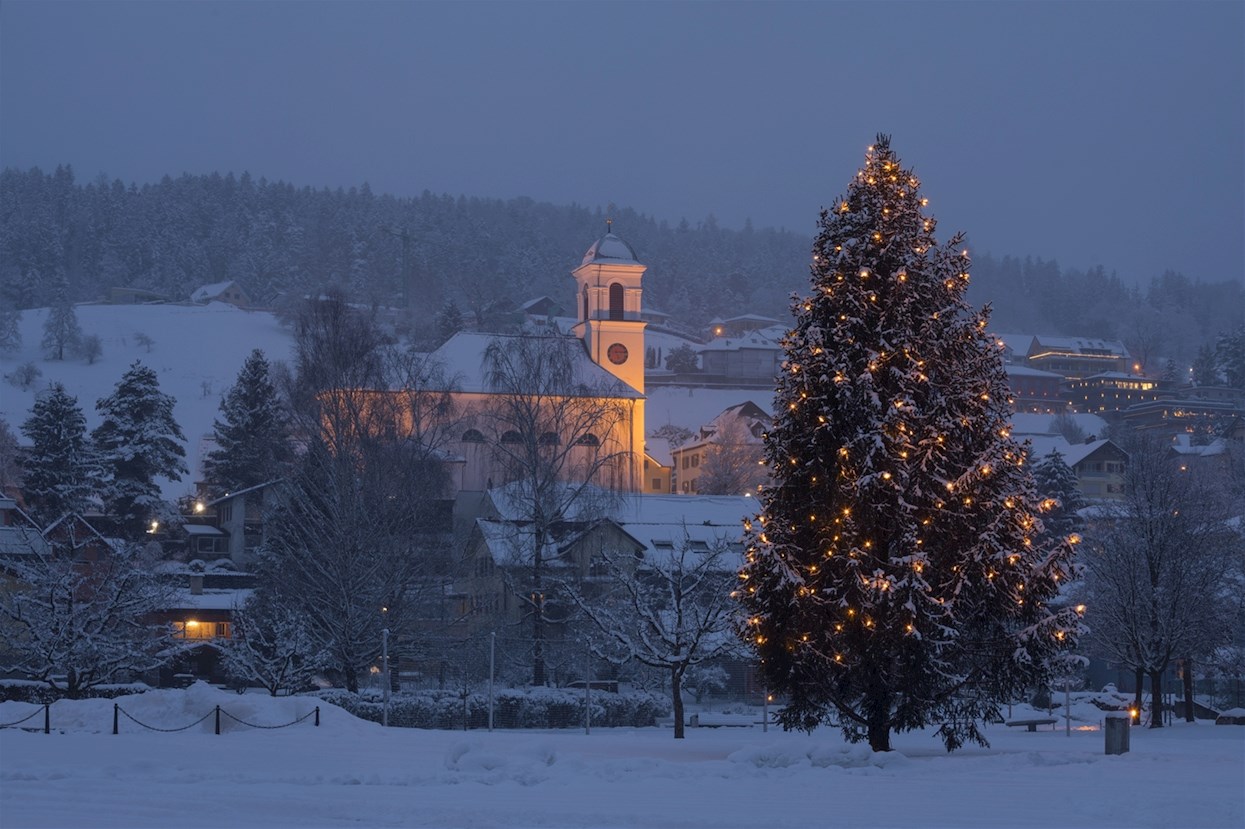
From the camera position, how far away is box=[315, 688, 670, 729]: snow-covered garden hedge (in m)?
33.0

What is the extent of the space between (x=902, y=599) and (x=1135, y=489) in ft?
69.3

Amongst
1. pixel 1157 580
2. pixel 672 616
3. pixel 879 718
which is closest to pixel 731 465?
pixel 672 616

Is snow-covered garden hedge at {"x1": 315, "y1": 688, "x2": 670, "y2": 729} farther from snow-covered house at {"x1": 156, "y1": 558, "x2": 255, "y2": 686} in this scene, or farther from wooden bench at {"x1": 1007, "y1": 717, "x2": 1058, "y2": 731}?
snow-covered house at {"x1": 156, "y1": 558, "x2": 255, "y2": 686}

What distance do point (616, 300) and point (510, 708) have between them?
53.3 metres

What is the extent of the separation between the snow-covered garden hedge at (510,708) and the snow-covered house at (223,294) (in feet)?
521

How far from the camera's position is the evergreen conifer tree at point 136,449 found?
65.2m

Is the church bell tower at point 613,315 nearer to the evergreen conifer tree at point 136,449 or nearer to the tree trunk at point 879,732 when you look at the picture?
the evergreen conifer tree at point 136,449

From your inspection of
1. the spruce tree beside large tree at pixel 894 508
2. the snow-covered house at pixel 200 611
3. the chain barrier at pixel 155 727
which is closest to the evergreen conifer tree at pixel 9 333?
the snow-covered house at pixel 200 611

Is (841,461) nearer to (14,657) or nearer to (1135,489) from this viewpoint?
(1135,489)

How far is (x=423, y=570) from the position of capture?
136ft

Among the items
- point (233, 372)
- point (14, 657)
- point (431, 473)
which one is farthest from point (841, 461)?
point (233, 372)

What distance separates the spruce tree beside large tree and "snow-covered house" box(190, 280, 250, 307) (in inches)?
6813

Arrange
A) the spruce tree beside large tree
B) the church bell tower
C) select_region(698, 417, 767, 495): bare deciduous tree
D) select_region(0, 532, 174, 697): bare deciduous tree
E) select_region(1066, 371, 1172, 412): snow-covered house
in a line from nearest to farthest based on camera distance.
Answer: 1. the spruce tree beside large tree
2. select_region(0, 532, 174, 697): bare deciduous tree
3. the church bell tower
4. select_region(698, 417, 767, 495): bare deciduous tree
5. select_region(1066, 371, 1172, 412): snow-covered house

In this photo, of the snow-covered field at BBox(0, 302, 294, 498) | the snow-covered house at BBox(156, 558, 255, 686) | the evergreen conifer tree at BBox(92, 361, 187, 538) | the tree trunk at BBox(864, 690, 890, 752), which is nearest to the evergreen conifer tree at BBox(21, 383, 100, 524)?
the evergreen conifer tree at BBox(92, 361, 187, 538)
